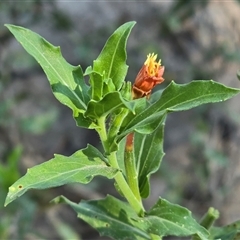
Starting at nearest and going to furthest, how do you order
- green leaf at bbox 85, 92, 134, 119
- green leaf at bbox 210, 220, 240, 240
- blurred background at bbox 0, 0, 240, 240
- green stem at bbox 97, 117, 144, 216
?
green leaf at bbox 85, 92, 134, 119 < green stem at bbox 97, 117, 144, 216 < green leaf at bbox 210, 220, 240, 240 < blurred background at bbox 0, 0, 240, 240

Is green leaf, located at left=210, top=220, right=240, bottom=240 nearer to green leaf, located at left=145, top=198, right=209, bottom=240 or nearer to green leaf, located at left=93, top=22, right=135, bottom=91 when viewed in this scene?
green leaf, located at left=145, top=198, right=209, bottom=240

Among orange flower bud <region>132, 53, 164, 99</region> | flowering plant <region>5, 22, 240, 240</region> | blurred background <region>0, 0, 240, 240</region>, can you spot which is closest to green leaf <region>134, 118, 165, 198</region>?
flowering plant <region>5, 22, 240, 240</region>

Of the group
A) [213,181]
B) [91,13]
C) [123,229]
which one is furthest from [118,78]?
[91,13]

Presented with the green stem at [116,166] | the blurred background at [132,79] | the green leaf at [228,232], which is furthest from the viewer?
the blurred background at [132,79]

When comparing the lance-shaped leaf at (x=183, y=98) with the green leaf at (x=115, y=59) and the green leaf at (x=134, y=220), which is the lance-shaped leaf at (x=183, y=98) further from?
the green leaf at (x=134, y=220)

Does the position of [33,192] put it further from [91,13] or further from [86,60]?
[91,13]

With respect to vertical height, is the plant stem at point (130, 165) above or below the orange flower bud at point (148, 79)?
below

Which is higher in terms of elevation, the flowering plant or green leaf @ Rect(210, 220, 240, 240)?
the flowering plant

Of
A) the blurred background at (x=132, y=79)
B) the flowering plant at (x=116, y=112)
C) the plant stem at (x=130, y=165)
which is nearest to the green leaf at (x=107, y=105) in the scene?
the flowering plant at (x=116, y=112)
